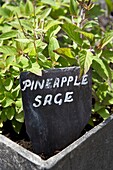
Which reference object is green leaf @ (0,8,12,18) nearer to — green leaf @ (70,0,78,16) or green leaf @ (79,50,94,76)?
green leaf @ (70,0,78,16)

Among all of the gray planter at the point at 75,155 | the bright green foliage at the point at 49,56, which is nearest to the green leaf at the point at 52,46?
the bright green foliage at the point at 49,56

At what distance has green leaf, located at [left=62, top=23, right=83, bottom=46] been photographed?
1.07 m

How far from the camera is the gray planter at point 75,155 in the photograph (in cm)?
93

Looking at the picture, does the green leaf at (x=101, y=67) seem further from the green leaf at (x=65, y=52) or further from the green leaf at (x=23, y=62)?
the green leaf at (x=23, y=62)

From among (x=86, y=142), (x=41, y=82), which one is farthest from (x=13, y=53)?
(x=86, y=142)

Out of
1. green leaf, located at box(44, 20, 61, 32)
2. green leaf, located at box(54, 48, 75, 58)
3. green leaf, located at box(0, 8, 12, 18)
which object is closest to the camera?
green leaf, located at box(54, 48, 75, 58)

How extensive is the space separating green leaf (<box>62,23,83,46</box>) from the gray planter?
257mm

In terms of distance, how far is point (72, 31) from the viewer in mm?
→ 1083

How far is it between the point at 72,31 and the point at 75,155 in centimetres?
37

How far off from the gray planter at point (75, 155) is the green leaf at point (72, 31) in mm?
257

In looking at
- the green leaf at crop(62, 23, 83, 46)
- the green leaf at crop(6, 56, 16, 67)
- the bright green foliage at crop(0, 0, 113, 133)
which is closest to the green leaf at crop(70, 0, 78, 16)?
the bright green foliage at crop(0, 0, 113, 133)

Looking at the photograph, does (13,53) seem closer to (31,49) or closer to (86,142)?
(31,49)

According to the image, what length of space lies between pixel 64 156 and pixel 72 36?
0.36 meters

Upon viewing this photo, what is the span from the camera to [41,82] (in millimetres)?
1006
